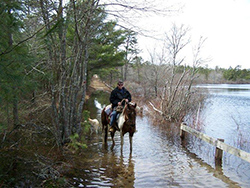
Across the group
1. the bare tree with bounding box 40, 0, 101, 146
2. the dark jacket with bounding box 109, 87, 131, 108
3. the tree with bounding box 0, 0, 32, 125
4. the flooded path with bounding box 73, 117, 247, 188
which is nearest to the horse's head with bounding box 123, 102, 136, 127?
the dark jacket with bounding box 109, 87, 131, 108

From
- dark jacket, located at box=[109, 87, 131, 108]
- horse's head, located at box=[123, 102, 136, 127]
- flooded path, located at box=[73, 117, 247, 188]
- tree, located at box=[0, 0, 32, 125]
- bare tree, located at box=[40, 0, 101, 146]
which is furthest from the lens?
dark jacket, located at box=[109, 87, 131, 108]

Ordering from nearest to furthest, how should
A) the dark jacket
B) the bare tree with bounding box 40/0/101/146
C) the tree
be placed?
the tree → the bare tree with bounding box 40/0/101/146 → the dark jacket

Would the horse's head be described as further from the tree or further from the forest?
the tree

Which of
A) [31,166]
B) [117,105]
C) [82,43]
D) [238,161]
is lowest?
[238,161]

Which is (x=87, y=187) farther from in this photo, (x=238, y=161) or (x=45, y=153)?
(x=238, y=161)

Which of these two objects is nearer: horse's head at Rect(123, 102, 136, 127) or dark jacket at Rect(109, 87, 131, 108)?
horse's head at Rect(123, 102, 136, 127)

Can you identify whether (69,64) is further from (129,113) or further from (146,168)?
(146,168)

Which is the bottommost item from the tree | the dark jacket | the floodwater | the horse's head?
the floodwater

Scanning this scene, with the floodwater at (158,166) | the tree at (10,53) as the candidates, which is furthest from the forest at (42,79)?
the floodwater at (158,166)

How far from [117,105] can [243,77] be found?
91622 mm

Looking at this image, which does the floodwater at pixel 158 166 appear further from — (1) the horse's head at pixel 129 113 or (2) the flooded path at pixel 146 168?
(1) the horse's head at pixel 129 113

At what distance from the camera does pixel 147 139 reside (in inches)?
429

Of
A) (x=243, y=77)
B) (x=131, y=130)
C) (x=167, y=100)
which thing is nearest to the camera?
(x=131, y=130)

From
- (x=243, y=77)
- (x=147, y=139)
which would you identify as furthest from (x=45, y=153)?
(x=243, y=77)
